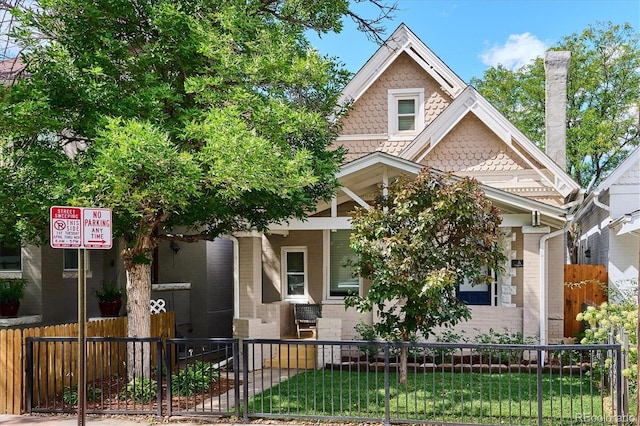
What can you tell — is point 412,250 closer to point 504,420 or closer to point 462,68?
point 504,420

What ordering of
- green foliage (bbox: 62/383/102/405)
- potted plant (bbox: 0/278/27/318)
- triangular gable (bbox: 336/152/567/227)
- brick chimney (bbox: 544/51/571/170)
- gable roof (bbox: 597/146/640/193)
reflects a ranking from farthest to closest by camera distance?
brick chimney (bbox: 544/51/571/170) → gable roof (bbox: 597/146/640/193) → potted plant (bbox: 0/278/27/318) → triangular gable (bbox: 336/152/567/227) → green foliage (bbox: 62/383/102/405)

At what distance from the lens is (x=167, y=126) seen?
9539mm

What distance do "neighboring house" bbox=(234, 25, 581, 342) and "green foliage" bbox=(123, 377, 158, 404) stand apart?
3.40 m

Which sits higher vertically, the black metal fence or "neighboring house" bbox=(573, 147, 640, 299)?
"neighboring house" bbox=(573, 147, 640, 299)

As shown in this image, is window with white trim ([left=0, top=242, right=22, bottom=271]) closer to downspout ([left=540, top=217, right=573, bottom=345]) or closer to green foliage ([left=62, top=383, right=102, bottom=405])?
green foliage ([left=62, top=383, right=102, bottom=405])

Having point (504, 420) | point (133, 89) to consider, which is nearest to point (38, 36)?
point (133, 89)

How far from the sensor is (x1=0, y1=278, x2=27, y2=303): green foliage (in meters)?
13.2

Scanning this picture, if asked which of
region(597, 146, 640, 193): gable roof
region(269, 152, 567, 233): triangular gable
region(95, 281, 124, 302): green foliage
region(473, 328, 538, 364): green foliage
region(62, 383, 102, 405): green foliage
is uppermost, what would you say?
region(597, 146, 640, 193): gable roof

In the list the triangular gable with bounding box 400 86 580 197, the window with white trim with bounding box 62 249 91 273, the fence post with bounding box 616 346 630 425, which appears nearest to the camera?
the fence post with bounding box 616 346 630 425

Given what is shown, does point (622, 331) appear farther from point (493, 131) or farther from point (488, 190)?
point (493, 131)

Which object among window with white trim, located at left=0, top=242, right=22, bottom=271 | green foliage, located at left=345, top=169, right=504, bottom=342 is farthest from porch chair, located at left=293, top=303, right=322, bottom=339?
window with white trim, located at left=0, top=242, right=22, bottom=271

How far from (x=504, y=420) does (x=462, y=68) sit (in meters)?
33.8

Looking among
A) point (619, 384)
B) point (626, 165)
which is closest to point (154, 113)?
point (619, 384)

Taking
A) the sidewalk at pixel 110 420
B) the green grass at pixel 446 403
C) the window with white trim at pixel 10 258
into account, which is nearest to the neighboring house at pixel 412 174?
the green grass at pixel 446 403
